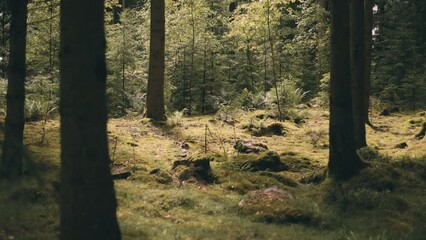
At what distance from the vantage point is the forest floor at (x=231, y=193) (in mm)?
6660

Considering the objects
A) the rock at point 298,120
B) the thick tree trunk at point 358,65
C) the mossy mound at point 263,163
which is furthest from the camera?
the rock at point 298,120

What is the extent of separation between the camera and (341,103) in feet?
31.6

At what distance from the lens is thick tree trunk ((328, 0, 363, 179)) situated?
9.58 metres

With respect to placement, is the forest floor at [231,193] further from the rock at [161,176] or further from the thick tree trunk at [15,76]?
the thick tree trunk at [15,76]

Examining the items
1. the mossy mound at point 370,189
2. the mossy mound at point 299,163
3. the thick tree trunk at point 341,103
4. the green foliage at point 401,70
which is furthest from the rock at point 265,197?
the green foliage at point 401,70

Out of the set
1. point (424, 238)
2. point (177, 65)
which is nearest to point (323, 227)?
point (424, 238)

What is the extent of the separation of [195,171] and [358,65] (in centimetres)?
663

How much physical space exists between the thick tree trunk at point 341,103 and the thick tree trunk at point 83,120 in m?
6.18

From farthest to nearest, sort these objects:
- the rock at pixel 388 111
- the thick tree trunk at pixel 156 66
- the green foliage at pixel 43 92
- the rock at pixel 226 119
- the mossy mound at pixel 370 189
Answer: the rock at pixel 388 111, the rock at pixel 226 119, the green foliage at pixel 43 92, the thick tree trunk at pixel 156 66, the mossy mound at pixel 370 189

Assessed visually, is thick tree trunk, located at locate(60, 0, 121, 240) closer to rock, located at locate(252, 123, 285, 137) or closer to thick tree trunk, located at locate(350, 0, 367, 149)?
thick tree trunk, located at locate(350, 0, 367, 149)

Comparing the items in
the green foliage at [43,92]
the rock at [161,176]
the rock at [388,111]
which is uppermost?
the green foliage at [43,92]

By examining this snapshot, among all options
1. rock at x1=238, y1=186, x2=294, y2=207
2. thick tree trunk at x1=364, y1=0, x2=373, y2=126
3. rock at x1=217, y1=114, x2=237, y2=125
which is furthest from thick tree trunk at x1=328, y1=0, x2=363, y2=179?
thick tree trunk at x1=364, y1=0, x2=373, y2=126

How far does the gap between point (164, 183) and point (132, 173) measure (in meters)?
0.86

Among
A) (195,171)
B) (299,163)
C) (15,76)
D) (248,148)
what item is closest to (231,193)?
(195,171)
